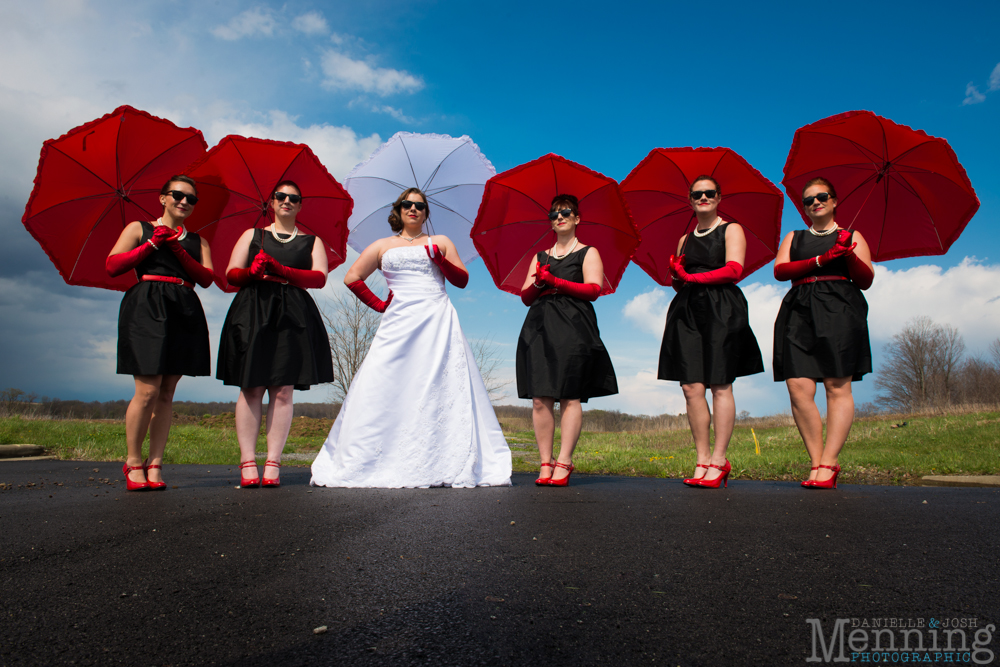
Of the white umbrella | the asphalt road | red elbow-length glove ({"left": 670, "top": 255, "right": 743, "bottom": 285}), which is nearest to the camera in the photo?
the asphalt road

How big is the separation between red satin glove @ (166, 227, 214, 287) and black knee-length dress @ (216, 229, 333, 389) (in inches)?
10.4

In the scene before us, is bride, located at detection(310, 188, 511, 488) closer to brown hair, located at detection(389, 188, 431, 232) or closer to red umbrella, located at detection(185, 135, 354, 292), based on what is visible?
brown hair, located at detection(389, 188, 431, 232)

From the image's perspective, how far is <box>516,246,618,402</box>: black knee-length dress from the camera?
4.52 meters

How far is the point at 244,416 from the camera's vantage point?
175 inches

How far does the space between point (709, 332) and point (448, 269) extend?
2278mm

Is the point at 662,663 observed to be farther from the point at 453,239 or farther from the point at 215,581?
the point at 453,239

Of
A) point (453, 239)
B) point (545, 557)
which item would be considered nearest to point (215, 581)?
point (545, 557)

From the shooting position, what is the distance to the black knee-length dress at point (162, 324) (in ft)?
13.7

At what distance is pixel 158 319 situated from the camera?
4.23 m

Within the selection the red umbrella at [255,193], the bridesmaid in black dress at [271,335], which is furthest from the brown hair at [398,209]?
the bridesmaid in black dress at [271,335]

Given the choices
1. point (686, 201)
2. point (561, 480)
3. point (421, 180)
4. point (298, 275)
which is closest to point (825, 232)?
point (686, 201)

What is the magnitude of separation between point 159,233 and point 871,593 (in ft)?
15.5

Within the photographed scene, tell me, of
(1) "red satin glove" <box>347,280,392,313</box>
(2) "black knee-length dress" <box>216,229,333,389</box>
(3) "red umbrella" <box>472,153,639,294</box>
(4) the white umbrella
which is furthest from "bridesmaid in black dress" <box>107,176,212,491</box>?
(3) "red umbrella" <box>472,153,639,294</box>

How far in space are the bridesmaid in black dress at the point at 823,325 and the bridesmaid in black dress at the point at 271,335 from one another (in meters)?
3.79
